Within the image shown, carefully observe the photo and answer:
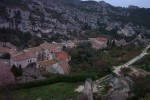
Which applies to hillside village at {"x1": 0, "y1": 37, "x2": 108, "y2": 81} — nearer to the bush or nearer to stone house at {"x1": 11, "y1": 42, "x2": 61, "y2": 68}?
stone house at {"x1": 11, "y1": 42, "x2": 61, "y2": 68}

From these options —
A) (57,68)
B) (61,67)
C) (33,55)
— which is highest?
(33,55)

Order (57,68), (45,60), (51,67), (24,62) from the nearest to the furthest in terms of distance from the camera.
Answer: (57,68), (51,67), (24,62), (45,60)

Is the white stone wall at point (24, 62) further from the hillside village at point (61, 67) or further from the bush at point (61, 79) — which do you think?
the bush at point (61, 79)

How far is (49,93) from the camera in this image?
31.5 meters

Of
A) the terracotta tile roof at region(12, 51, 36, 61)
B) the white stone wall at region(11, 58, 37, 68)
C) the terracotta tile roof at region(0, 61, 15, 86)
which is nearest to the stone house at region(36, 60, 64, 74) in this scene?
the white stone wall at region(11, 58, 37, 68)

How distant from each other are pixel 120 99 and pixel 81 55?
20.4 m

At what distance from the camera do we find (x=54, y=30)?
294ft

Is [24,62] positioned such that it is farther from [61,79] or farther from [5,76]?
[5,76]

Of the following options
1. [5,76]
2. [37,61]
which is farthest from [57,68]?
[5,76]

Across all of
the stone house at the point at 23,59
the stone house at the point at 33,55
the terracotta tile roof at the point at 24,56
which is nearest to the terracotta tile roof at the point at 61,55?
the stone house at the point at 33,55

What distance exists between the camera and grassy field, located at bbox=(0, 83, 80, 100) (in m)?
30.3

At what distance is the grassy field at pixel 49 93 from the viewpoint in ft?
99.4

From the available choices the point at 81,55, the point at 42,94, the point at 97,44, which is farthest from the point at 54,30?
the point at 42,94

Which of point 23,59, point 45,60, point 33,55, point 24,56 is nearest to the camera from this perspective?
point 23,59
